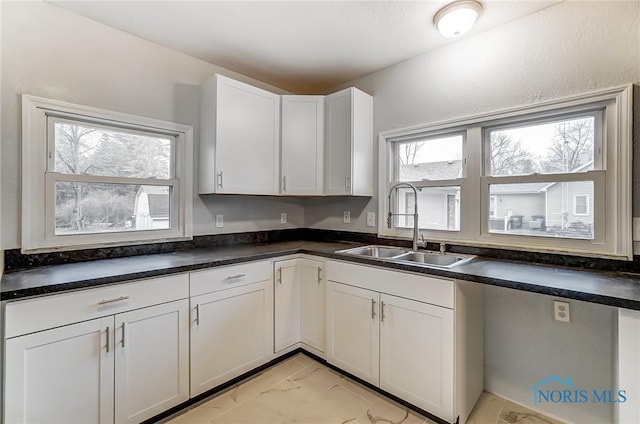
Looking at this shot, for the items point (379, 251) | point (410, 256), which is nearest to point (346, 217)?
point (379, 251)

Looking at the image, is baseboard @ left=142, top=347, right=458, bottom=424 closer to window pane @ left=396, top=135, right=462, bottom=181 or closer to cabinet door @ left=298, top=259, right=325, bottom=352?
cabinet door @ left=298, top=259, right=325, bottom=352

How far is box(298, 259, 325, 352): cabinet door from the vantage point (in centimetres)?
226

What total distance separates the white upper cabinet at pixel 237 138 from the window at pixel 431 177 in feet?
3.64

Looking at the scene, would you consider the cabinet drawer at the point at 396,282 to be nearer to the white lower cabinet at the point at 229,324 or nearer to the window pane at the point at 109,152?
the white lower cabinet at the point at 229,324

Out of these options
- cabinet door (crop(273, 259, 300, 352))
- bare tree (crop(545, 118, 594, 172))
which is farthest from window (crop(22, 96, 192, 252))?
bare tree (crop(545, 118, 594, 172))

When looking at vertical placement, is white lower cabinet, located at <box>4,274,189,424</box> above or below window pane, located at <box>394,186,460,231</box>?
below

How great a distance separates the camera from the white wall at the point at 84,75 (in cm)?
163

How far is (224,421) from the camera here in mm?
1671

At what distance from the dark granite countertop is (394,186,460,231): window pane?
0.43 metres

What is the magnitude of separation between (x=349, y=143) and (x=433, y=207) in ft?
2.89

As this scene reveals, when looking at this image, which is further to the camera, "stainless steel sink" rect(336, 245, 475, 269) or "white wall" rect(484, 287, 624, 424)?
"stainless steel sink" rect(336, 245, 475, 269)

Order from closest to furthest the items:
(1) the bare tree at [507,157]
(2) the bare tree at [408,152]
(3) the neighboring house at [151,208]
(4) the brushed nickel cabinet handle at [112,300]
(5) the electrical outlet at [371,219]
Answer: (4) the brushed nickel cabinet handle at [112,300]
(1) the bare tree at [507,157]
(3) the neighboring house at [151,208]
(2) the bare tree at [408,152]
(5) the electrical outlet at [371,219]

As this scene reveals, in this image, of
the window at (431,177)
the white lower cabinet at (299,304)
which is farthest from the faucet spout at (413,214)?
the white lower cabinet at (299,304)

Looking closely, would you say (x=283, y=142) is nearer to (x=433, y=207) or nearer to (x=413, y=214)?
(x=413, y=214)
